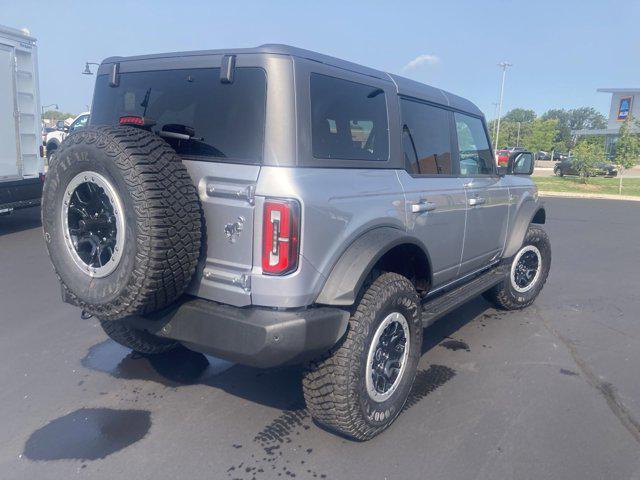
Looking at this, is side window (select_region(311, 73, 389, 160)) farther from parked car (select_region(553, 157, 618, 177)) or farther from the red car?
parked car (select_region(553, 157, 618, 177))

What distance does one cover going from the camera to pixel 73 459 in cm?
276

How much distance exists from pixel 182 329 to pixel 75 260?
0.70m

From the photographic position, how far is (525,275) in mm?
5523

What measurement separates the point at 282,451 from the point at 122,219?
151cm

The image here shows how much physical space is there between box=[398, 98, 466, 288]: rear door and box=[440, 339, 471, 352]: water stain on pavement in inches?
27.3

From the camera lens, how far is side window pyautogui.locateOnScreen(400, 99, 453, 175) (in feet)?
11.6

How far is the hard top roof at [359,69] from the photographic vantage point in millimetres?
2650

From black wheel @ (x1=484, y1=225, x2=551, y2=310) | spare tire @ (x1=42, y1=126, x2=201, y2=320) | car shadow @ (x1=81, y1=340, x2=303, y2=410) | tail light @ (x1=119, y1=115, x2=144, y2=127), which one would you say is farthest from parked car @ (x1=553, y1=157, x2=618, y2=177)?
spare tire @ (x1=42, y1=126, x2=201, y2=320)

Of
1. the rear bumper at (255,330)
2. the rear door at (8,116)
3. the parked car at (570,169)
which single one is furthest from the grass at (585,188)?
the rear bumper at (255,330)

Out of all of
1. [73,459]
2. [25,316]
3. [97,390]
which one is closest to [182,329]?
[73,459]

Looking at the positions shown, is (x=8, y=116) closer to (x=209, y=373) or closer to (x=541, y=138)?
(x=209, y=373)

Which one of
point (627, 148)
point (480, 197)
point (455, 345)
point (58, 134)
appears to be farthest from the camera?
point (627, 148)

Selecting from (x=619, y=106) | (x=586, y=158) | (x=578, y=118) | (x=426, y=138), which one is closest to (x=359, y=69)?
(x=426, y=138)

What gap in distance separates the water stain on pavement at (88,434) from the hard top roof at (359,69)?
7.13 feet
